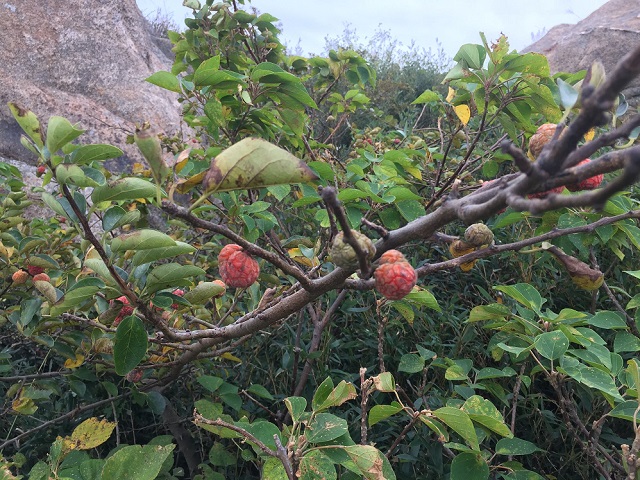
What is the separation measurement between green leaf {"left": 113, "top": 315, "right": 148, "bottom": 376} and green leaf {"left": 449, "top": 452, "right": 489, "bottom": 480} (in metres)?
0.78

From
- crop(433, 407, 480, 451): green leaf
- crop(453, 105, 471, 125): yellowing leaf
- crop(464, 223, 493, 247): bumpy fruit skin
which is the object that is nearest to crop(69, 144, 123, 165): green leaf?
crop(464, 223, 493, 247): bumpy fruit skin

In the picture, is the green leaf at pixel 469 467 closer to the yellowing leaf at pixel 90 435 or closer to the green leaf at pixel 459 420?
the green leaf at pixel 459 420

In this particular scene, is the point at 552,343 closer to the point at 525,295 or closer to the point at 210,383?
the point at 525,295

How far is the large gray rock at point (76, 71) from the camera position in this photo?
404cm

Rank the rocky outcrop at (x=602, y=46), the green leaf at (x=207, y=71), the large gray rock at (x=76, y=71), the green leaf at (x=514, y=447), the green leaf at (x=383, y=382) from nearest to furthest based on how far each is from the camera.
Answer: the green leaf at (x=383, y=382), the green leaf at (x=514, y=447), the green leaf at (x=207, y=71), the large gray rock at (x=76, y=71), the rocky outcrop at (x=602, y=46)

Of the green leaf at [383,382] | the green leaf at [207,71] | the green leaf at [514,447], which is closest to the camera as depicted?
the green leaf at [383,382]

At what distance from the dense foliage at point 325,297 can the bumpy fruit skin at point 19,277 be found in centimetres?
4

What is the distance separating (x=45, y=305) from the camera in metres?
1.39

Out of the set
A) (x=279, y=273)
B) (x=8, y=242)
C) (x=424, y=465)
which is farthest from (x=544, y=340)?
(x=8, y=242)

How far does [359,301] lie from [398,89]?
456cm

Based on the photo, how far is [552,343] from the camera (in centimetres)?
117

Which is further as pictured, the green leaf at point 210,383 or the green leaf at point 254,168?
the green leaf at point 210,383

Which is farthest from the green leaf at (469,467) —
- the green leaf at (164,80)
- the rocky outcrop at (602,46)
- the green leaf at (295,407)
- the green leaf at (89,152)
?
the rocky outcrop at (602,46)

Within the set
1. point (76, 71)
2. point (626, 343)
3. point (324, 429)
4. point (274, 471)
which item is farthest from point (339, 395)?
point (76, 71)
